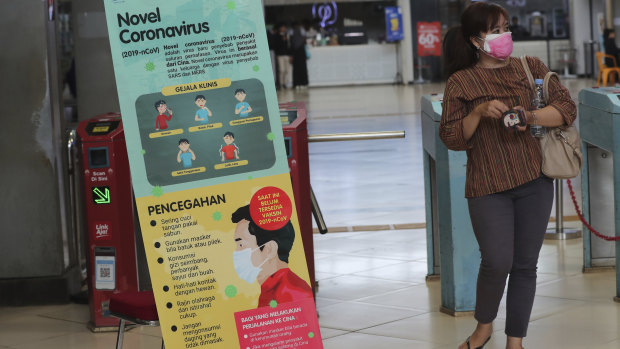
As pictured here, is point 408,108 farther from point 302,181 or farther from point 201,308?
point 201,308

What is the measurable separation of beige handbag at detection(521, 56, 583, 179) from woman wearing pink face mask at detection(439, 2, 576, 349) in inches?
1.2

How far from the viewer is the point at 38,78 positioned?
516 cm

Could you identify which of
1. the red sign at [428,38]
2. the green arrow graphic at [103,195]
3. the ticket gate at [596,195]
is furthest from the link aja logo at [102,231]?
the red sign at [428,38]

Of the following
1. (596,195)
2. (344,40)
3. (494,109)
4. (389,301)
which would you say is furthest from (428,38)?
(494,109)

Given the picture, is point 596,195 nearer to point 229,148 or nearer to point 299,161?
point 299,161

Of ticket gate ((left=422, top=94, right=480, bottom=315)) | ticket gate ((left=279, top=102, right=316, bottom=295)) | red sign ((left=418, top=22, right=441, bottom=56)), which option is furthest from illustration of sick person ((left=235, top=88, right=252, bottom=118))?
red sign ((left=418, top=22, right=441, bottom=56))

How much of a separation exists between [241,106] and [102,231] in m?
1.85

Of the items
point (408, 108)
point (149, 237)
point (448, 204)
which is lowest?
point (408, 108)

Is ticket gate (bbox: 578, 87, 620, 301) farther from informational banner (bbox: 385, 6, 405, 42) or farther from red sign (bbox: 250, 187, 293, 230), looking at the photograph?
informational banner (bbox: 385, 6, 405, 42)

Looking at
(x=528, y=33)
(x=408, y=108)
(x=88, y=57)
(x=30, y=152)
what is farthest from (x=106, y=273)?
(x=528, y=33)

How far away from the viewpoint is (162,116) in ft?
9.71

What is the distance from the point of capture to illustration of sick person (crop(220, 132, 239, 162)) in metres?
3.00

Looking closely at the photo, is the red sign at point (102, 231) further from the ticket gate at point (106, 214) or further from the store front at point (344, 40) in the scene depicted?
the store front at point (344, 40)

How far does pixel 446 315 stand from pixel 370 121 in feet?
35.3
